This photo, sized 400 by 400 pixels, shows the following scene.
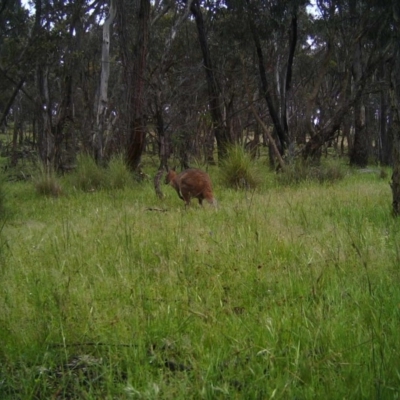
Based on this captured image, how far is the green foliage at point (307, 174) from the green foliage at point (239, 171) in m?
0.73

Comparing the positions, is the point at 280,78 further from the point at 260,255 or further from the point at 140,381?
the point at 140,381

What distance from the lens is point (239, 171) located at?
9492 millimetres

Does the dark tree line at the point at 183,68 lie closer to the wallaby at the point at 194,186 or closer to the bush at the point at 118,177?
the bush at the point at 118,177

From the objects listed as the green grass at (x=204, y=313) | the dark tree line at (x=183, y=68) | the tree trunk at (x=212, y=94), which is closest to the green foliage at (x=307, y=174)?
the dark tree line at (x=183, y=68)

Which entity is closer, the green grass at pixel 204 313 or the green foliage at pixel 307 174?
the green grass at pixel 204 313

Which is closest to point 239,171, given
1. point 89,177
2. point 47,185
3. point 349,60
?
point 89,177

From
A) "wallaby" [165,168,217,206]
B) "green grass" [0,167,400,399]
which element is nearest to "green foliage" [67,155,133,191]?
"wallaby" [165,168,217,206]

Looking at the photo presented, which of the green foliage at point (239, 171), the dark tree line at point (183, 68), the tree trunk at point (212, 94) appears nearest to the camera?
the green foliage at point (239, 171)

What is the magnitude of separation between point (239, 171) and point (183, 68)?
7425mm

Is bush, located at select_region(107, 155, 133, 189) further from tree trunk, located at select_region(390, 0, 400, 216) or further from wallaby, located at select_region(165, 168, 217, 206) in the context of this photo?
tree trunk, located at select_region(390, 0, 400, 216)

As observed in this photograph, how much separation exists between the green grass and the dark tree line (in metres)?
5.37

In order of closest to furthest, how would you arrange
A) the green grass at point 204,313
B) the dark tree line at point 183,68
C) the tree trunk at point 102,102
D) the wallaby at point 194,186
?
1. the green grass at point 204,313
2. the wallaby at point 194,186
3. the dark tree line at point 183,68
4. the tree trunk at point 102,102

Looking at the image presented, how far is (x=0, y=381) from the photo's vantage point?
2.07m

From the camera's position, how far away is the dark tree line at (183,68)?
37.8 ft
